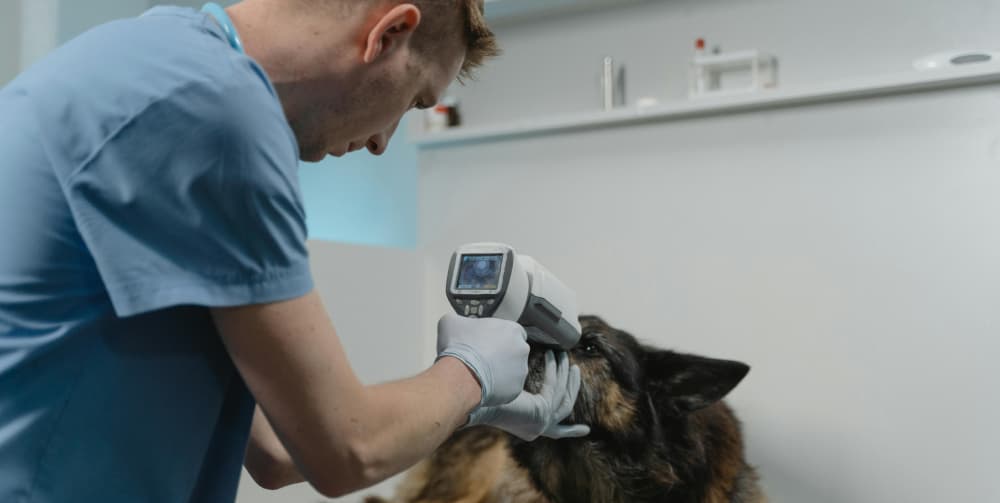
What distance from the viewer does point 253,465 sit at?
1229 millimetres

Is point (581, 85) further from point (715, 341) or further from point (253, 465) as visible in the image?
point (253, 465)

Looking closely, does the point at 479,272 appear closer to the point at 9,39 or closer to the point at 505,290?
the point at 505,290

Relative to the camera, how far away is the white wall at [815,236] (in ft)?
7.06

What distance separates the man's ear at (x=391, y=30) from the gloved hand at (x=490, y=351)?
1.31ft

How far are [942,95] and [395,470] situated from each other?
6.37 ft

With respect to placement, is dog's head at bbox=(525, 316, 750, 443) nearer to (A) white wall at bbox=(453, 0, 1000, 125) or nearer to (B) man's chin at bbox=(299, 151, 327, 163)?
(B) man's chin at bbox=(299, 151, 327, 163)

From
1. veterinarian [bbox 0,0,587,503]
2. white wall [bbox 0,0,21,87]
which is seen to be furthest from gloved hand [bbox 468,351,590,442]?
white wall [bbox 0,0,21,87]

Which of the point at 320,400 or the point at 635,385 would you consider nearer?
the point at 320,400

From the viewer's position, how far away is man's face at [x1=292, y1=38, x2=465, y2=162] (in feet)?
3.20

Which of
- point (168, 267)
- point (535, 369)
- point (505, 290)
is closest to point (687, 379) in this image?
point (535, 369)

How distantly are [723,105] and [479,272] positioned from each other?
1.38 metres

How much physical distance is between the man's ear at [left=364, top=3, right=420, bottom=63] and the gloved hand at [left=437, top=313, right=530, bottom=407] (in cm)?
40

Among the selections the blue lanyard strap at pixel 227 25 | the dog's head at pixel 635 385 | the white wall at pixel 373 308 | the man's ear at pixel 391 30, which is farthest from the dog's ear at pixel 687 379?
the blue lanyard strap at pixel 227 25

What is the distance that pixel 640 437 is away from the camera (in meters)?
1.80
